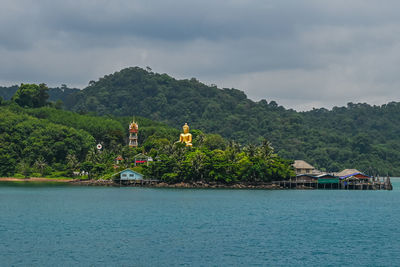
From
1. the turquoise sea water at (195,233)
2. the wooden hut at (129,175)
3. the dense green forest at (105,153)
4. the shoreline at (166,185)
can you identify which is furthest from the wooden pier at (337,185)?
the turquoise sea water at (195,233)

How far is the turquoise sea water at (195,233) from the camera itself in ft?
141

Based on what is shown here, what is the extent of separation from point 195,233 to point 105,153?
317 ft

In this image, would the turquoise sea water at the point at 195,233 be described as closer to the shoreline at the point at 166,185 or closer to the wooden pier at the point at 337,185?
the shoreline at the point at 166,185

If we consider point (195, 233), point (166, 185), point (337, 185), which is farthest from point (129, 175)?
point (195, 233)

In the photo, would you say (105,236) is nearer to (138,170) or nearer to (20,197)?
(20,197)

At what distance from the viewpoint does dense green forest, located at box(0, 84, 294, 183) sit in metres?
123

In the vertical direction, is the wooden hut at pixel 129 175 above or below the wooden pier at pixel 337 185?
above

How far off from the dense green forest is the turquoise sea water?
33.1 metres

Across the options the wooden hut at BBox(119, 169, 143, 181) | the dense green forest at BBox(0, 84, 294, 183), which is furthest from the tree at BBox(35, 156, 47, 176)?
the wooden hut at BBox(119, 169, 143, 181)

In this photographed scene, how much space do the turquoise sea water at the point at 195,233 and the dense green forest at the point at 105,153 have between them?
3311 cm

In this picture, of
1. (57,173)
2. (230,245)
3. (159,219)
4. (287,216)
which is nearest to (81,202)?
(159,219)

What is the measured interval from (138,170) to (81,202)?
48.0 meters

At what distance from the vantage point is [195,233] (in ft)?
180

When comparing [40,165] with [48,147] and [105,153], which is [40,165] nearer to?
[48,147]
